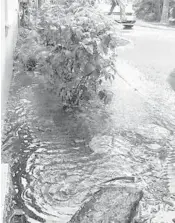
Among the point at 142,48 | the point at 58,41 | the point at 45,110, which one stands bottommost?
the point at 142,48

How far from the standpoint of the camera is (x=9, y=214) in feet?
15.6

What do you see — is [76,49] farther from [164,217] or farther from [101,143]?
→ [164,217]

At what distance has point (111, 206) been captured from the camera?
480cm

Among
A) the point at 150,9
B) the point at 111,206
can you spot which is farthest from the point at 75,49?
the point at 150,9

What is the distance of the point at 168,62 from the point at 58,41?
769 cm

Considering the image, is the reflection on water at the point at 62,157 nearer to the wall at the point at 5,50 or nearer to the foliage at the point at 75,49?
the wall at the point at 5,50

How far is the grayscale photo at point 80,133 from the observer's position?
197 inches

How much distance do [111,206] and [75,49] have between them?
126 inches

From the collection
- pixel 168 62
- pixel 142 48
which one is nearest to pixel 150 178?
pixel 168 62

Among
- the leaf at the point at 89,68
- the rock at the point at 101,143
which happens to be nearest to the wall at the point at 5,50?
the leaf at the point at 89,68

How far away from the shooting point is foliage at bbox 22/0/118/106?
7188 mm

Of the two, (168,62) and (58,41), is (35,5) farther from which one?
(58,41)

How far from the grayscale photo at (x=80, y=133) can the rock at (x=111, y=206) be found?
1 centimetres

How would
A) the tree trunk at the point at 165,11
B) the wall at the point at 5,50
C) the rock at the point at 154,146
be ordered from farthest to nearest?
1. the tree trunk at the point at 165,11
2. the rock at the point at 154,146
3. the wall at the point at 5,50
